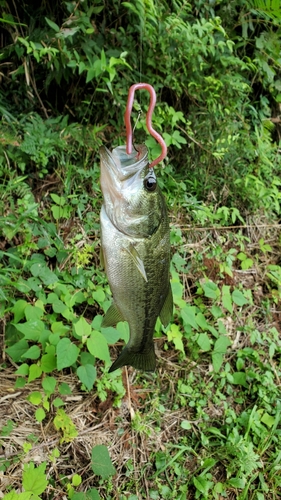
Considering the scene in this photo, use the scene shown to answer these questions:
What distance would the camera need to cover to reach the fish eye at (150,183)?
134 centimetres

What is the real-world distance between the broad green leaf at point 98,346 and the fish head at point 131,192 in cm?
110

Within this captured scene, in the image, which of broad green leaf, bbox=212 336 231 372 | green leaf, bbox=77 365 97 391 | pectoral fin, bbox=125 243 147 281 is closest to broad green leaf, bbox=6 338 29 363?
green leaf, bbox=77 365 97 391

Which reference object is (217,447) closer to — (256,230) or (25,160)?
(256,230)

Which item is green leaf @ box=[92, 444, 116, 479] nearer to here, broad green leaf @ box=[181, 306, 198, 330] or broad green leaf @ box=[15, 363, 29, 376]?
broad green leaf @ box=[15, 363, 29, 376]

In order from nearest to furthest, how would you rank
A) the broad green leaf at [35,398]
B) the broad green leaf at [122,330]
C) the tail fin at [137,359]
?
the tail fin at [137,359]
the broad green leaf at [35,398]
the broad green leaf at [122,330]

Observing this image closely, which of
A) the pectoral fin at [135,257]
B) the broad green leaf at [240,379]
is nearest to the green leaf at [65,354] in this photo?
the pectoral fin at [135,257]

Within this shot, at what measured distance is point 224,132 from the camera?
155 inches

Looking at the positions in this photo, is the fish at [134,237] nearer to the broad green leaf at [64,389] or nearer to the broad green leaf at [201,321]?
the broad green leaf at [64,389]

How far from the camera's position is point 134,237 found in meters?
1.38

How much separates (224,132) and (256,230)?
1.07 m

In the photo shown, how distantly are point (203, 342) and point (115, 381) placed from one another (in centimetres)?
79

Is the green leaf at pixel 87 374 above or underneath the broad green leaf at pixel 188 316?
above

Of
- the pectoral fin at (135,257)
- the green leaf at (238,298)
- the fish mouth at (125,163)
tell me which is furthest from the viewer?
the green leaf at (238,298)

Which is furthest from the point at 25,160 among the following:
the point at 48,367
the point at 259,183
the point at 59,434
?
the point at 259,183
